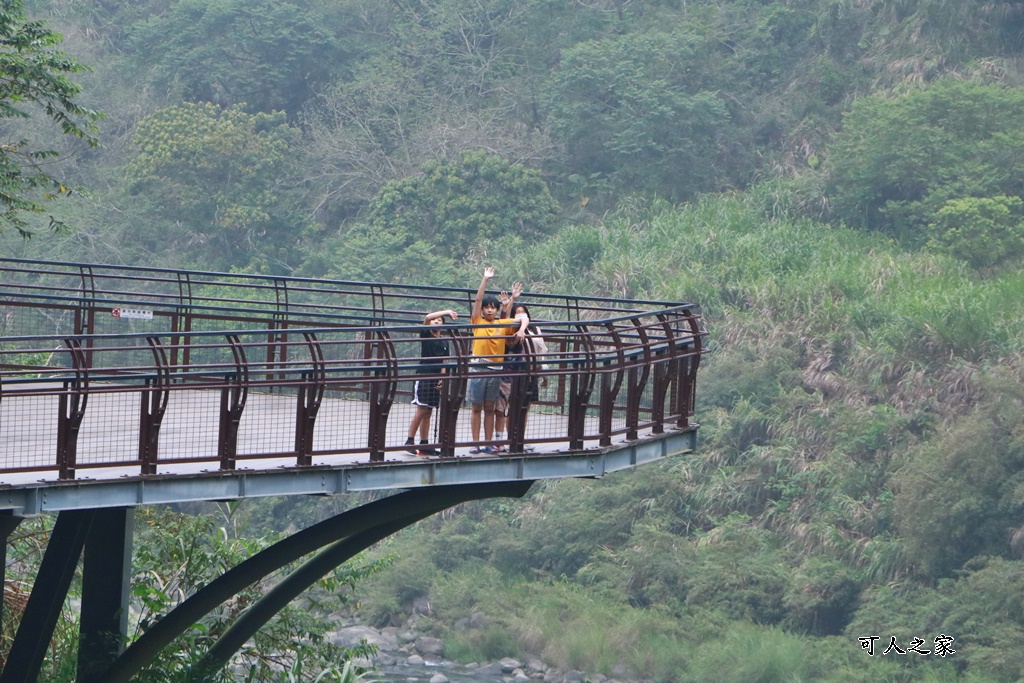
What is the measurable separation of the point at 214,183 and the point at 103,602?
34.6 meters

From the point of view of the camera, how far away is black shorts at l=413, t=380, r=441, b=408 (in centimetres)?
1220

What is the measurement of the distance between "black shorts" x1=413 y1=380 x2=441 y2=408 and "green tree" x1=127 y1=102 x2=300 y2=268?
3429cm

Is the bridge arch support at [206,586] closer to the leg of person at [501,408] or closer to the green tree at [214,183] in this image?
the leg of person at [501,408]

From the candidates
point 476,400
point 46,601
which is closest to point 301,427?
point 476,400

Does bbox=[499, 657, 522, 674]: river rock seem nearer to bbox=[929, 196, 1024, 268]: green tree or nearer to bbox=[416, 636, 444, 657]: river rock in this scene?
bbox=[416, 636, 444, 657]: river rock

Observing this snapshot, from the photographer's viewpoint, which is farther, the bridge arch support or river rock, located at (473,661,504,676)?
river rock, located at (473,661,504,676)

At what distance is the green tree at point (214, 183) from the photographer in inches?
1800

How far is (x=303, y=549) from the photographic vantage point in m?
12.2

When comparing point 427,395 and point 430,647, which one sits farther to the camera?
point 430,647

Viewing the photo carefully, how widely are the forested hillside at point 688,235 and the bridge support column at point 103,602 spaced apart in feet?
62.1

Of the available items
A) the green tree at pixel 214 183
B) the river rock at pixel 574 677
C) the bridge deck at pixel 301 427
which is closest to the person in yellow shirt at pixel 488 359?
the bridge deck at pixel 301 427

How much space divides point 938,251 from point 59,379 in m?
31.8

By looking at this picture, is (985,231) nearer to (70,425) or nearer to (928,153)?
(928,153)

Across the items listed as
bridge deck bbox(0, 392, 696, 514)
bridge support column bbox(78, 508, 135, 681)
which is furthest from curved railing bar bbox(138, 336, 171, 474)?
bridge support column bbox(78, 508, 135, 681)
